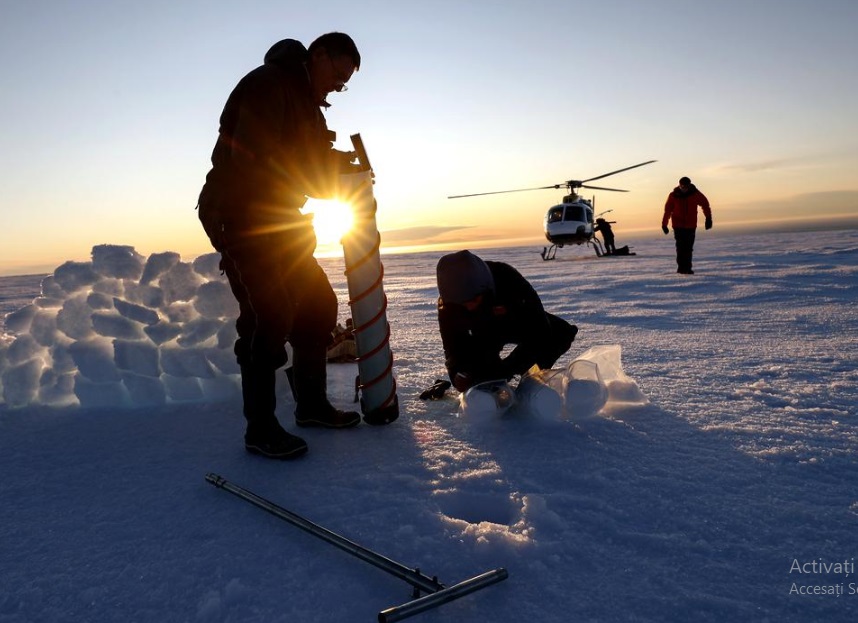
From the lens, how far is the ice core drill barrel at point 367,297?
93.5 inches

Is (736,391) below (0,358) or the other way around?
below

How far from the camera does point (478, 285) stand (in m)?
2.55

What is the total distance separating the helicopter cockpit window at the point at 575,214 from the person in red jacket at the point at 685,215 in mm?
7901

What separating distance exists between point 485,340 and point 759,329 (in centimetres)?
292

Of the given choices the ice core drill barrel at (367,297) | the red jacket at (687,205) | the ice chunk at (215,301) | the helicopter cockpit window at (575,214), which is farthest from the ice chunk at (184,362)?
the helicopter cockpit window at (575,214)

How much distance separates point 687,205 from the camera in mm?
9578

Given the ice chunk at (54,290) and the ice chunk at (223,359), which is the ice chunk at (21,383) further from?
the ice chunk at (223,359)

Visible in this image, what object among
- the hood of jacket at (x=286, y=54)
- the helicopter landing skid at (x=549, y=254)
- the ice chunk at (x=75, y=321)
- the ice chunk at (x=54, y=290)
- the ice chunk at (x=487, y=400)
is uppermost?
the hood of jacket at (x=286, y=54)

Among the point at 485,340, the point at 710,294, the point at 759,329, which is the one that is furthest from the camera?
the point at 710,294

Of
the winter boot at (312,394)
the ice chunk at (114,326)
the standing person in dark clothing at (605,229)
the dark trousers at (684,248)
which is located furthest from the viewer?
the standing person in dark clothing at (605,229)

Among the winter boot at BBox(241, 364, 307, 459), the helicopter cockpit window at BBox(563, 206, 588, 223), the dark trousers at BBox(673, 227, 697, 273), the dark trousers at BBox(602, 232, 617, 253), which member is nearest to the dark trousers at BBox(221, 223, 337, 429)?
the winter boot at BBox(241, 364, 307, 459)

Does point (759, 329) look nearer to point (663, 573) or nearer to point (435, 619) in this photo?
point (663, 573)

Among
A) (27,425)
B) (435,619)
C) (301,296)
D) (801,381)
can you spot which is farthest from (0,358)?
(801,381)

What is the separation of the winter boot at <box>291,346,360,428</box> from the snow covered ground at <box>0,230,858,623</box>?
87 mm
